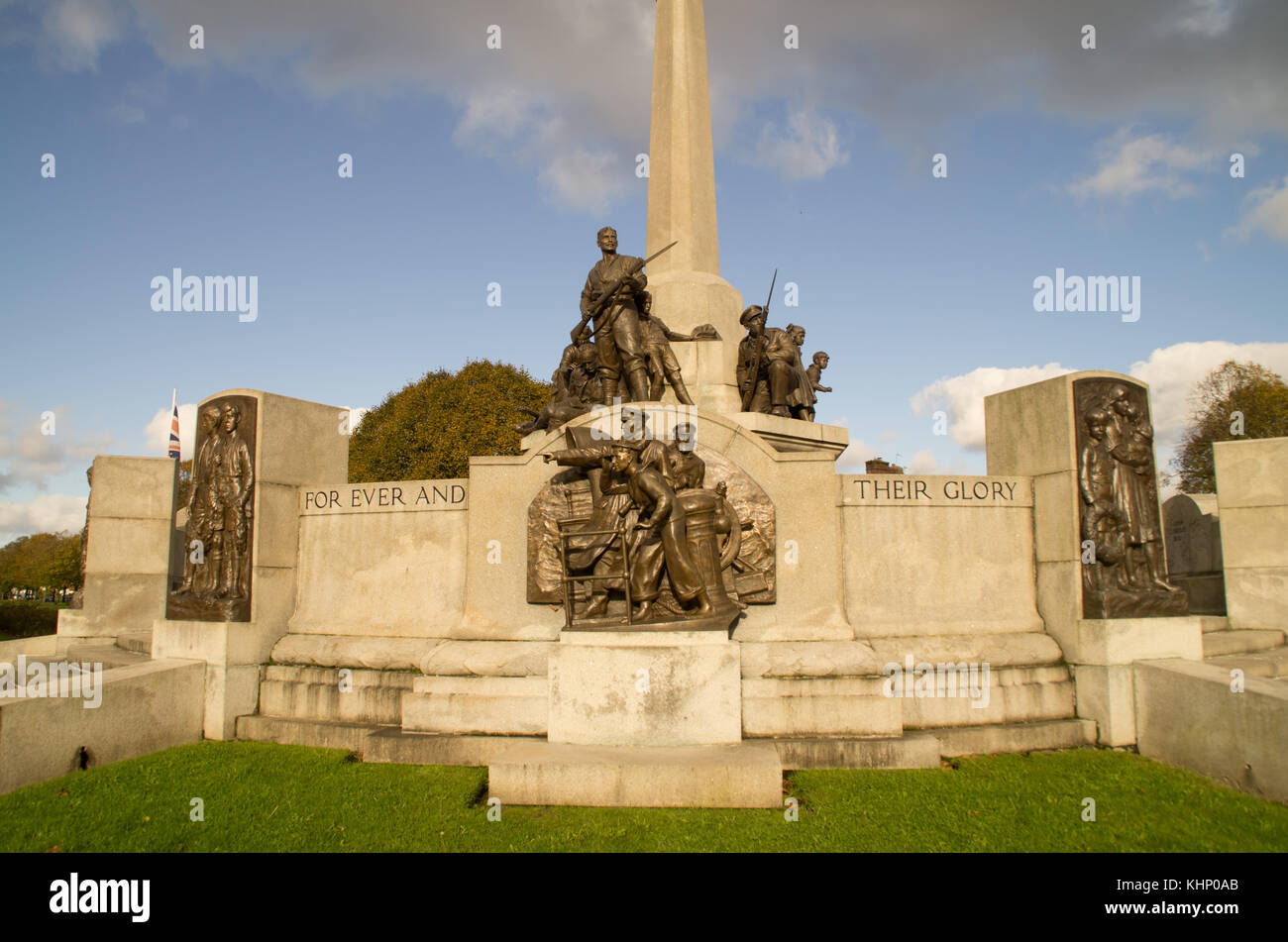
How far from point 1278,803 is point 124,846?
30.2 ft

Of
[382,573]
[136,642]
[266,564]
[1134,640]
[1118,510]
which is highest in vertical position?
[1118,510]

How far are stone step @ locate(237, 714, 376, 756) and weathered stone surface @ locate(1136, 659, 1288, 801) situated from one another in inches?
318

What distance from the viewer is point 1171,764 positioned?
7895 mm

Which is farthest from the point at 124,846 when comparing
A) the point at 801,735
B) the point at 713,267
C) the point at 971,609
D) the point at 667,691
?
the point at 713,267

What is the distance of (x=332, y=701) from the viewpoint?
9141 millimetres

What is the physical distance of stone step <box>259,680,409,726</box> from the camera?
8.86 meters

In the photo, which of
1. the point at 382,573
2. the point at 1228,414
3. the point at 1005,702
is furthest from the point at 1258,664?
the point at 1228,414

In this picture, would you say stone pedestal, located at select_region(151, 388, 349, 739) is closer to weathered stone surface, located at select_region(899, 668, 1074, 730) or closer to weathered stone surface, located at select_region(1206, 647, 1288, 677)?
weathered stone surface, located at select_region(899, 668, 1074, 730)

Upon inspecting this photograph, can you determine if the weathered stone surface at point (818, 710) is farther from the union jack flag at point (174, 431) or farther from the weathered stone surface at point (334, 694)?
the union jack flag at point (174, 431)

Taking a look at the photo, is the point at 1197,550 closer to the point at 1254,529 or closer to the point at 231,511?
the point at 1254,529

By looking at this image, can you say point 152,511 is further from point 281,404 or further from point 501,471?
point 501,471

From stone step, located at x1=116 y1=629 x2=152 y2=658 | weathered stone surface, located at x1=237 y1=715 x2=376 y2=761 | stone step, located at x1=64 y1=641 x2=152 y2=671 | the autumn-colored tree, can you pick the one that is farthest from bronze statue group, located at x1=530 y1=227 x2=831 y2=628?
the autumn-colored tree

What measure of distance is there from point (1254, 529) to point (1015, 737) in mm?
6150

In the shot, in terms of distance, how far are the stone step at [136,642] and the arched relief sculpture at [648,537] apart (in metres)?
6.99
